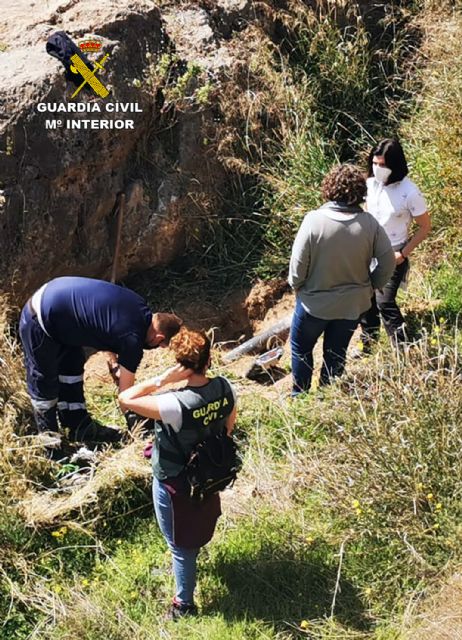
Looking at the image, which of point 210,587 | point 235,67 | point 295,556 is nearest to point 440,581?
point 295,556

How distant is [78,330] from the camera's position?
542 cm

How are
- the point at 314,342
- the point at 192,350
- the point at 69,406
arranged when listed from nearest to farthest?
the point at 192,350
the point at 314,342
the point at 69,406

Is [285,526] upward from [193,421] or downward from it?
downward

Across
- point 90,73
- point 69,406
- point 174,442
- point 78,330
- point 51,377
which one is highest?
point 90,73

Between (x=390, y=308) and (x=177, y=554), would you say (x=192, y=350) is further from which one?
(x=390, y=308)

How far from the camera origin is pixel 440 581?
4523 millimetres

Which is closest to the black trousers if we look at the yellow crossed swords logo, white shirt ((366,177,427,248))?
white shirt ((366,177,427,248))

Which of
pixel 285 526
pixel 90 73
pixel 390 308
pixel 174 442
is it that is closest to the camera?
pixel 174 442

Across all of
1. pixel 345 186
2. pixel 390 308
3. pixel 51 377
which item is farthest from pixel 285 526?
pixel 345 186

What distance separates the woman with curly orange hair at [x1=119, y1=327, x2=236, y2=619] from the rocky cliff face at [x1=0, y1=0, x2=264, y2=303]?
327 centimetres

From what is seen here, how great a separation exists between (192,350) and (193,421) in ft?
1.15

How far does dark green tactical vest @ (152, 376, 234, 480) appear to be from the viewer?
14.0 ft

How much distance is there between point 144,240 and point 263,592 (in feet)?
13.2

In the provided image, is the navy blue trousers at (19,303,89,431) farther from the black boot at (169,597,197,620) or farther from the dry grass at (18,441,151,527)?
the black boot at (169,597,197,620)
